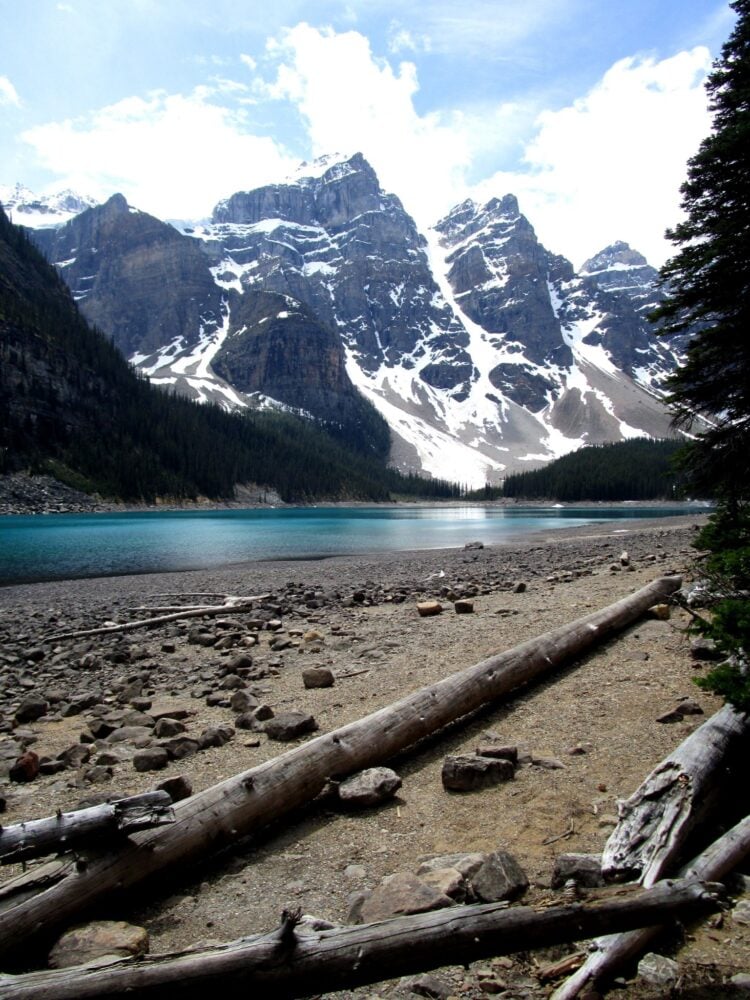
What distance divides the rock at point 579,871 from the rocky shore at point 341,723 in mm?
121

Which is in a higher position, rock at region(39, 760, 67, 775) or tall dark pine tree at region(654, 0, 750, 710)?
tall dark pine tree at region(654, 0, 750, 710)

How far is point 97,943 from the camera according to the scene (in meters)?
3.82

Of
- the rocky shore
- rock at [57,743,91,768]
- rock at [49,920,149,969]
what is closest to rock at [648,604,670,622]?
the rocky shore

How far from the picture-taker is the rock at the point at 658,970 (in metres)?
3.23

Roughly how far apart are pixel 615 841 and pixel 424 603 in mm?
12064

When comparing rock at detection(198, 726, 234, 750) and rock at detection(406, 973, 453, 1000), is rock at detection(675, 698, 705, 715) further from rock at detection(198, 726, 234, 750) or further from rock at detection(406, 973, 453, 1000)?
rock at detection(198, 726, 234, 750)

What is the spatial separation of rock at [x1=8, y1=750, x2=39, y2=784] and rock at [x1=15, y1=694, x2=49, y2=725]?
8.27 feet

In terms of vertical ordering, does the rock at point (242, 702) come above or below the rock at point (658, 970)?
below

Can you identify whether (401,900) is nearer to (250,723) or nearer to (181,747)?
(181,747)

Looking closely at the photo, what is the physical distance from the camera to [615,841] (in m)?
4.23

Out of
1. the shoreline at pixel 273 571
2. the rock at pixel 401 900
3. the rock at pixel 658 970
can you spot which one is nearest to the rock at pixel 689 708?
the rock at pixel 658 970

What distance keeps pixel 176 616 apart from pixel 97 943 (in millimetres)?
14012

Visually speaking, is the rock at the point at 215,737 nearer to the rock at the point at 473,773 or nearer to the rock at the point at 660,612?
the rock at the point at 473,773

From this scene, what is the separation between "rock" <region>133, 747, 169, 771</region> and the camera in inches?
273
